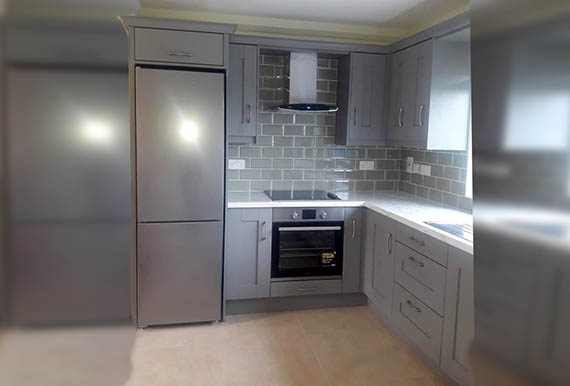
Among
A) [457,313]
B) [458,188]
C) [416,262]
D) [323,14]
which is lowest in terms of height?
[457,313]

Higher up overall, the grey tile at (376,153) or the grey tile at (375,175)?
the grey tile at (376,153)

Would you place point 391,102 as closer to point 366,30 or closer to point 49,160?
point 366,30

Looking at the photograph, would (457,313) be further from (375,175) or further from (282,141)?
(282,141)

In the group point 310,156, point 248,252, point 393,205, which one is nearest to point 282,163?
point 310,156

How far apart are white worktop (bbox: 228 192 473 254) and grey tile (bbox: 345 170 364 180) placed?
18 cm

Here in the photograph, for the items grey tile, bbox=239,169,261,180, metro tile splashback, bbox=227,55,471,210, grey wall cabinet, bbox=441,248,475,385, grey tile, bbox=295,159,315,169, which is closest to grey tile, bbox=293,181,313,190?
metro tile splashback, bbox=227,55,471,210

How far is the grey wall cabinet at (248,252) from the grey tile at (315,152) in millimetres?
830

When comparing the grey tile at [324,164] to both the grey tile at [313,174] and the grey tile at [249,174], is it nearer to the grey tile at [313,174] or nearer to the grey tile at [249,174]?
the grey tile at [313,174]

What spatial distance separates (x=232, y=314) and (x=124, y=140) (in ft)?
10.4

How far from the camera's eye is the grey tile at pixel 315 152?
3.69 meters

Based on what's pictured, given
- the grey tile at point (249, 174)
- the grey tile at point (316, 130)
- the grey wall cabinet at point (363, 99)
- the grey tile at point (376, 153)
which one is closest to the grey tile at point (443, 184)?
the grey wall cabinet at point (363, 99)

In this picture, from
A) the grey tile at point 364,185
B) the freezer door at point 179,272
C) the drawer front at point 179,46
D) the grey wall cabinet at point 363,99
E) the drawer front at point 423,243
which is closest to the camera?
the drawer front at point 423,243

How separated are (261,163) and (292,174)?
Result: 11.3 inches

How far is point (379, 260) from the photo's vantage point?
3023mm
